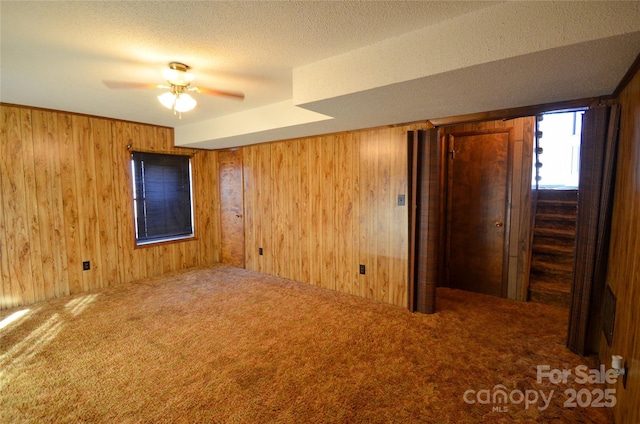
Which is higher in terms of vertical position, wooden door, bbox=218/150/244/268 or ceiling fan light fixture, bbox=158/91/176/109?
ceiling fan light fixture, bbox=158/91/176/109

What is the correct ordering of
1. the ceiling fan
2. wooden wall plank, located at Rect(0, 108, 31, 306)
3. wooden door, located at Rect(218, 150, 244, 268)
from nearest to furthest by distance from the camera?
1. the ceiling fan
2. wooden wall plank, located at Rect(0, 108, 31, 306)
3. wooden door, located at Rect(218, 150, 244, 268)

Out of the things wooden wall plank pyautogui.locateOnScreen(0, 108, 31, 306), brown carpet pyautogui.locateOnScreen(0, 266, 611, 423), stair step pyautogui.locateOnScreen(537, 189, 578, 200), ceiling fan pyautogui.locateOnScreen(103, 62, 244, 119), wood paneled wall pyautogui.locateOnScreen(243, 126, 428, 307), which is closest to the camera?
brown carpet pyautogui.locateOnScreen(0, 266, 611, 423)

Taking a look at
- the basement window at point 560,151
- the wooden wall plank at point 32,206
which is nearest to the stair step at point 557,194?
the basement window at point 560,151

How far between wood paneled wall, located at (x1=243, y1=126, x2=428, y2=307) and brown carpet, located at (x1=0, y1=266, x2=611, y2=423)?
46cm

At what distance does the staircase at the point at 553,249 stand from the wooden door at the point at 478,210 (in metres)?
0.45

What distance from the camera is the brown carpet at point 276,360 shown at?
70.5 inches

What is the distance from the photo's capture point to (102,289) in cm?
395

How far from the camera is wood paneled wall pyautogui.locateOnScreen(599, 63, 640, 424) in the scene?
1.45 m

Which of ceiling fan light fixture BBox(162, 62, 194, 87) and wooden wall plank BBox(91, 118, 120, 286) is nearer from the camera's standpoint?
ceiling fan light fixture BBox(162, 62, 194, 87)

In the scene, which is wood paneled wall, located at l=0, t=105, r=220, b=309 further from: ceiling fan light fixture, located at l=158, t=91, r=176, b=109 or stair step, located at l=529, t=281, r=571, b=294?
stair step, located at l=529, t=281, r=571, b=294

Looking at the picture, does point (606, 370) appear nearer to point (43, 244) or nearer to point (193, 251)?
point (193, 251)

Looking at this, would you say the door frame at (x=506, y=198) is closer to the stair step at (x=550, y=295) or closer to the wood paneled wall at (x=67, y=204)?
the stair step at (x=550, y=295)

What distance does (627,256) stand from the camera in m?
1.64

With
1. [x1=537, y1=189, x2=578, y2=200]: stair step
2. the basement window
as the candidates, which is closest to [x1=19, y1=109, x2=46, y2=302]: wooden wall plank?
[x1=537, y1=189, x2=578, y2=200]: stair step
